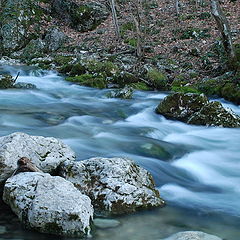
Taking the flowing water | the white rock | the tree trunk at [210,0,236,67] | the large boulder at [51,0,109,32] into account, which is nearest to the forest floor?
the large boulder at [51,0,109,32]

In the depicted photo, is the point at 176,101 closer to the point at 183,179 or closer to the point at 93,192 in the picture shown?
the point at 183,179

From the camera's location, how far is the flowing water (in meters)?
4.39

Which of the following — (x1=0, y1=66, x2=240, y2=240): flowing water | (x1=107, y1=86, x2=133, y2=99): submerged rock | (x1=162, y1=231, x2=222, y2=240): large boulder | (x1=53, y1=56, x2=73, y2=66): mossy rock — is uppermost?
(x1=53, y1=56, x2=73, y2=66): mossy rock

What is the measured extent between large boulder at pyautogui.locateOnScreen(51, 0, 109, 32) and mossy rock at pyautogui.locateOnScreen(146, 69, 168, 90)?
11840mm

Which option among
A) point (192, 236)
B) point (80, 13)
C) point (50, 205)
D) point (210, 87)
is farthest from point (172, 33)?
point (50, 205)

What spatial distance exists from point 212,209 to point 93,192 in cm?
168

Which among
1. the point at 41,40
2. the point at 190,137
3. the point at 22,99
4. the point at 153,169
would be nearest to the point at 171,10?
the point at 41,40

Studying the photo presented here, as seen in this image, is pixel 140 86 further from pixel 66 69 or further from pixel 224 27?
pixel 66 69

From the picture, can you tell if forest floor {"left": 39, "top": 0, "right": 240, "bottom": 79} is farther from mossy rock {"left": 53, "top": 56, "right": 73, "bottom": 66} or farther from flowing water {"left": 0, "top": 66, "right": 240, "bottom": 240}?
→ flowing water {"left": 0, "top": 66, "right": 240, "bottom": 240}

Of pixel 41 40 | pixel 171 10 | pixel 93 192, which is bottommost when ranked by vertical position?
pixel 93 192

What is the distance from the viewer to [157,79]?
525 inches

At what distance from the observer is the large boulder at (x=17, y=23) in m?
22.0

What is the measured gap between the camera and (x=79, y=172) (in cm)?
476

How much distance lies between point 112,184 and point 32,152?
1.14 metres
